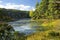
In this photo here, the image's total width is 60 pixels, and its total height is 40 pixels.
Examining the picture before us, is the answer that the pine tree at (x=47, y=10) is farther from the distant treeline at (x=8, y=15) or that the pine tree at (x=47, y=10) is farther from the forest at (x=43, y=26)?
the distant treeline at (x=8, y=15)

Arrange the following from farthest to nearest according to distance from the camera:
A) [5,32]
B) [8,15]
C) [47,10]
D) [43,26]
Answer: [8,15]
[47,10]
[43,26]
[5,32]

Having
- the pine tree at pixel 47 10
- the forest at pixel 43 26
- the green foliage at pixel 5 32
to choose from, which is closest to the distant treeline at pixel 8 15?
the pine tree at pixel 47 10

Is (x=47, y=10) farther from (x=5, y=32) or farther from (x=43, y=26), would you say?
(x=5, y=32)

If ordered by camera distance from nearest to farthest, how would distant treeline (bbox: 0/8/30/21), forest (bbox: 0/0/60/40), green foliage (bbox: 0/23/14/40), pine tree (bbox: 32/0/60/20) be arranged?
green foliage (bbox: 0/23/14/40), forest (bbox: 0/0/60/40), pine tree (bbox: 32/0/60/20), distant treeline (bbox: 0/8/30/21)

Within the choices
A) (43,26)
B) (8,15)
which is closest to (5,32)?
(43,26)

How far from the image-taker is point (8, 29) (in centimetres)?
1395

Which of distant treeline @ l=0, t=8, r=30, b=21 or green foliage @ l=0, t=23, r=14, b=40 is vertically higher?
green foliage @ l=0, t=23, r=14, b=40

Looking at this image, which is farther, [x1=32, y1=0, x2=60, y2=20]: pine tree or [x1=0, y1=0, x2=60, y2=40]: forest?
[x1=32, y1=0, x2=60, y2=20]: pine tree

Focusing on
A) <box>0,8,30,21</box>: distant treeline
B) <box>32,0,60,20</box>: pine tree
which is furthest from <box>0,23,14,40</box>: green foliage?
<box>0,8,30,21</box>: distant treeline

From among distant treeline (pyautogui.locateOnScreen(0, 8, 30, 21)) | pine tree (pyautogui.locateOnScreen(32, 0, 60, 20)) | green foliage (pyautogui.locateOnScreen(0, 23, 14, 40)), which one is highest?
green foliage (pyautogui.locateOnScreen(0, 23, 14, 40))

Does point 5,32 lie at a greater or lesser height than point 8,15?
greater

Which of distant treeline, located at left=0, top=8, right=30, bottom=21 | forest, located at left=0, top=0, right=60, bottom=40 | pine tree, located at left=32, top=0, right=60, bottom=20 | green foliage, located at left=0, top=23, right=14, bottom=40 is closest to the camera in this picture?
green foliage, located at left=0, top=23, right=14, bottom=40

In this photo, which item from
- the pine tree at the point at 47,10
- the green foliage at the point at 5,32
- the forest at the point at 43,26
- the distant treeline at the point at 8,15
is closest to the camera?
the green foliage at the point at 5,32

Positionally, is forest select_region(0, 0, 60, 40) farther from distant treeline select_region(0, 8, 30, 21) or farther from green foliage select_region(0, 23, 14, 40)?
distant treeline select_region(0, 8, 30, 21)
